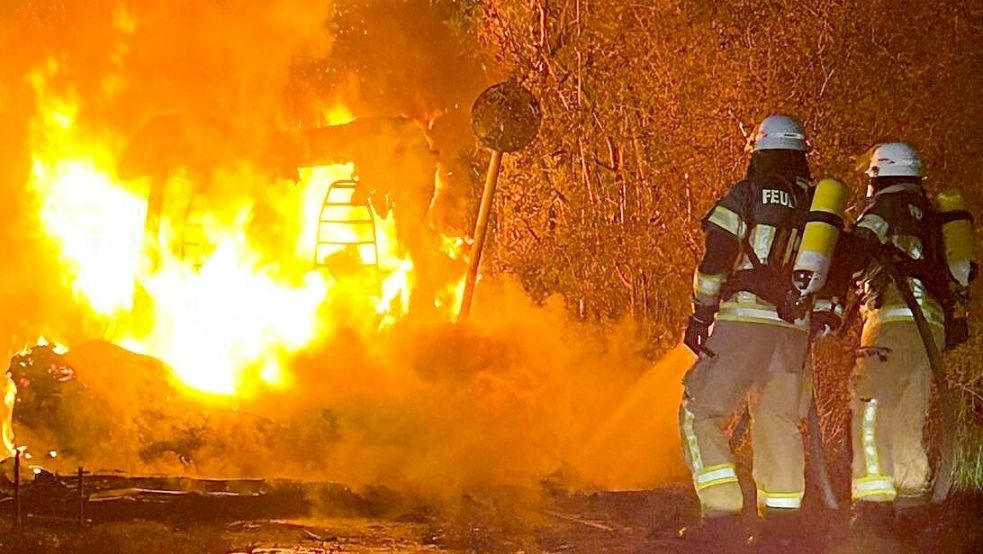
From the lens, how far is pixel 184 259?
335 inches

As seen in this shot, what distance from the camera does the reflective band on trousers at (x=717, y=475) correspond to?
5.82 metres

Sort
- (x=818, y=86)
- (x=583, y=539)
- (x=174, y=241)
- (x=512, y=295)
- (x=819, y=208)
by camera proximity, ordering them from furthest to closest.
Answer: (x=512, y=295), (x=174, y=241), (x=818, y=86), (x=583, y=539), (x=819, y=208)

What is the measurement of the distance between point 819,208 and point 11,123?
613 centimetres

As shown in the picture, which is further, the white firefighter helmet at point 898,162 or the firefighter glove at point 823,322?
the white firefighter helmet at point 898,162

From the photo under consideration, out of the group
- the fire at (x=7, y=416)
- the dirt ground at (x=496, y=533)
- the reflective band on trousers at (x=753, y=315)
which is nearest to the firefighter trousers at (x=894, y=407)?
the dirt ground at (x=496, y=533)

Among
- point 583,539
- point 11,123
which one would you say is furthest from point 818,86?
point 11,123

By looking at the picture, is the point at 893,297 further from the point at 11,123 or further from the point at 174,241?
the point at 11,123

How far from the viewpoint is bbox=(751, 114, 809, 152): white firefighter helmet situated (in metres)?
5.95

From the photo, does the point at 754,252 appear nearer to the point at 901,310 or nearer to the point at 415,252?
the point at 901,310

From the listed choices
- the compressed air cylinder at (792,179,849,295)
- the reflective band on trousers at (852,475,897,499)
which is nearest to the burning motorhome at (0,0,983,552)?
the compressed air cylinder at (792,179,849,295)

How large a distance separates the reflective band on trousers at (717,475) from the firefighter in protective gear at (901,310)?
1.00m

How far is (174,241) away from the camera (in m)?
8.49

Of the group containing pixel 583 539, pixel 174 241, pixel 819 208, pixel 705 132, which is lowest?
pixel 583 539

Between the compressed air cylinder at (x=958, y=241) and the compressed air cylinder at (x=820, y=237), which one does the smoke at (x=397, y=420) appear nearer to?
the compressed air cylinder at (x=958, y=241)
